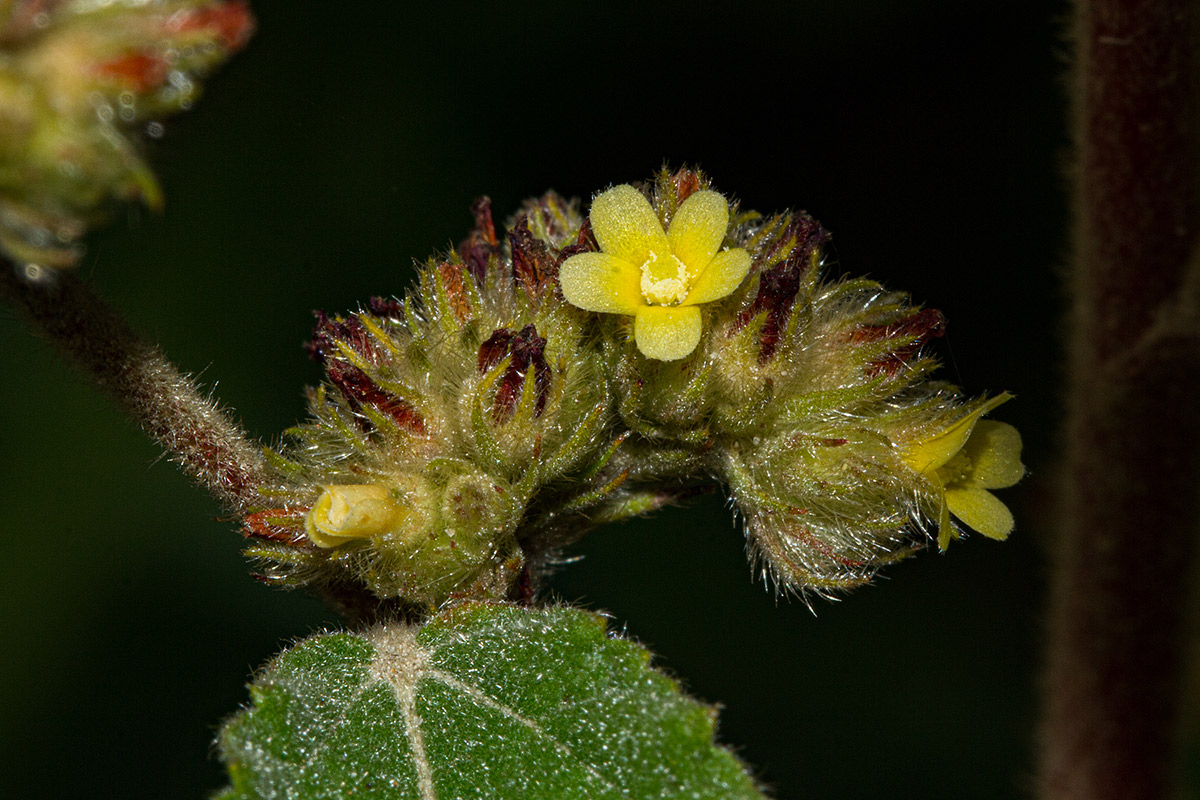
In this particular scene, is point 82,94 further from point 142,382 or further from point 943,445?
point 943,445

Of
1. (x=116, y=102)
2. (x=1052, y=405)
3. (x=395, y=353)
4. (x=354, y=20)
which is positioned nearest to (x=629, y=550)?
(x=1052, y=405)

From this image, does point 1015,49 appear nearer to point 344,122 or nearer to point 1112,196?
point 1112,196

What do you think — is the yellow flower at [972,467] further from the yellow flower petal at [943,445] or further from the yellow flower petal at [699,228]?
the yellow flower petal at [699,228]

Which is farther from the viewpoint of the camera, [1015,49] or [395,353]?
[1015,49]

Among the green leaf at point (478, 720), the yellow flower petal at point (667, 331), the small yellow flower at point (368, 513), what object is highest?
the yellow flower petal at point (667, 331)

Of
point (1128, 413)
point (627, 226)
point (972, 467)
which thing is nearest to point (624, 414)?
point (627, 226)

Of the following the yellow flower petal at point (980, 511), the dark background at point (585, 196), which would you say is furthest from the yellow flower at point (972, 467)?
the dark background at point (585, 196)

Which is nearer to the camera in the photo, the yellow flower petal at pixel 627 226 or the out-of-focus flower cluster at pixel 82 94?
the out-of-focus flower cluster at pixel 82 94
